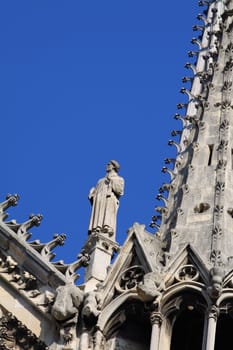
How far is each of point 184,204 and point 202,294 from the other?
319 centimetres

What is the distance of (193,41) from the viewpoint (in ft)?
140

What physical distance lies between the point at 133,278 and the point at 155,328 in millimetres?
1272

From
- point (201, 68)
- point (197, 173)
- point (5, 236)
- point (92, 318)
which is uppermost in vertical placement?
point (201, 68)

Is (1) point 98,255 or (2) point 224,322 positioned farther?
(1) point 98,255

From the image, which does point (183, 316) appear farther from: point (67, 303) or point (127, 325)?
point (67, 303)

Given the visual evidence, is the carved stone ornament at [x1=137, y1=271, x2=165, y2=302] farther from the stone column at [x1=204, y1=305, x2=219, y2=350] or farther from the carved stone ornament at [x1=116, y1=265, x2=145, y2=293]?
the stone column at [x1=204, y1=305, x2=219, y2=350]

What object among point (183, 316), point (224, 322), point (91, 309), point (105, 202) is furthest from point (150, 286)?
point (105, 202)

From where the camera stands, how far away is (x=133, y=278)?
1104 inches

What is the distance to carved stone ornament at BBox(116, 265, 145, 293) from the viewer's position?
2791 cm

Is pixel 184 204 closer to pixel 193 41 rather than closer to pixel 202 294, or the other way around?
pixel 202 294

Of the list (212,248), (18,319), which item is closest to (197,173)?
(212,248)

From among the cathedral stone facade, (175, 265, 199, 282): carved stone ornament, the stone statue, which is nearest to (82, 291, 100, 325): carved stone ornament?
the cathedral stone facade

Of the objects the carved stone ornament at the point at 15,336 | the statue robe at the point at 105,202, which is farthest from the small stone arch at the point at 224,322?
the statue robe at the point at 105,202

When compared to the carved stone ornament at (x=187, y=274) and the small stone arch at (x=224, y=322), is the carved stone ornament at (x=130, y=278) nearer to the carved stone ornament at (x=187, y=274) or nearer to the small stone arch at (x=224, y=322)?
the carved stone ornament at (x=187, y=274)
